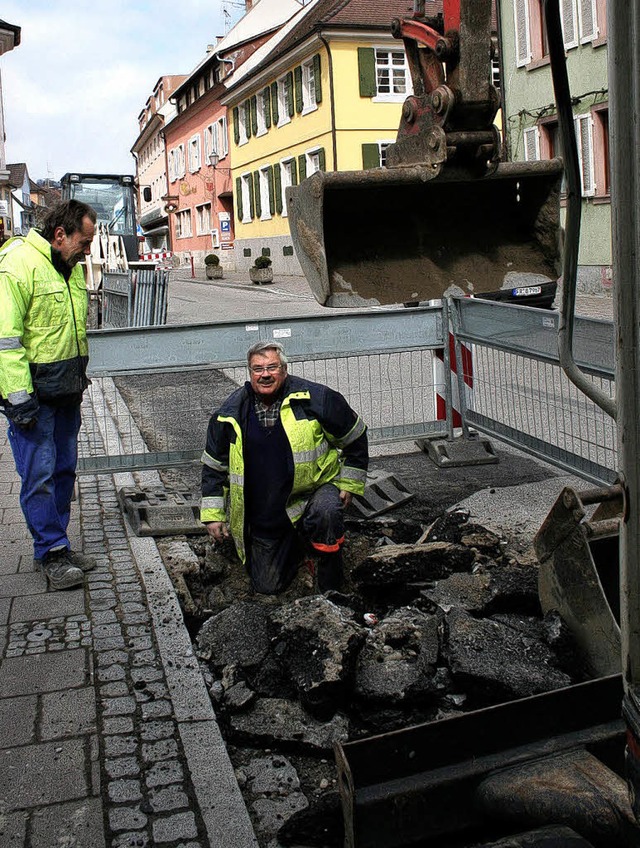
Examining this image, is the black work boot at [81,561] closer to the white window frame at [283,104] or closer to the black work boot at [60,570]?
the black work boot at [60,570]

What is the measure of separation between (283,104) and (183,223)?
24.1 m

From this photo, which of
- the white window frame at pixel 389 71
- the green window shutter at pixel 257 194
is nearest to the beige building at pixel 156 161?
the green window shutter at pixel 257 194

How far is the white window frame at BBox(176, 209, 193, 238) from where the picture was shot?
210 feet

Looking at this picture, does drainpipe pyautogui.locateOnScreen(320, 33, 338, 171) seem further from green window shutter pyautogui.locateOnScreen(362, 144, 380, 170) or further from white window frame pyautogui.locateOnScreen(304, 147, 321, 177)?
white window frame pyautogui.locateOnScreen(304, 147, 321, 177)

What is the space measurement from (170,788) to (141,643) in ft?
4.10

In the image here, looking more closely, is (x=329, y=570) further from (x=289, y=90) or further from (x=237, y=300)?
(x=289, y=90)

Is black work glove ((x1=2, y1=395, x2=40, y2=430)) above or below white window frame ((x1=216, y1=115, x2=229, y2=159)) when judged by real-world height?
below

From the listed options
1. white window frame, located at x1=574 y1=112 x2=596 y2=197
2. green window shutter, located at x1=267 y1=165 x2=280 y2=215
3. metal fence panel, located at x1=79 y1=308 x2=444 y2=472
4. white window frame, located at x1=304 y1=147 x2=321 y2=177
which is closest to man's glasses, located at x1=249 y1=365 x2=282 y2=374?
metal fence panel, located at x1=79 y1=308 x2=444 y2=472

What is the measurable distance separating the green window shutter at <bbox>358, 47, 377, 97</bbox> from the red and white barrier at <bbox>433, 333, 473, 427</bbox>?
31.2m

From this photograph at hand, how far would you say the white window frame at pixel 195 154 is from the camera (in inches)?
2379

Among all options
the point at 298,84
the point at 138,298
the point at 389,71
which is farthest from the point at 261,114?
the point at 138,298

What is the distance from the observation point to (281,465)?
5.39m

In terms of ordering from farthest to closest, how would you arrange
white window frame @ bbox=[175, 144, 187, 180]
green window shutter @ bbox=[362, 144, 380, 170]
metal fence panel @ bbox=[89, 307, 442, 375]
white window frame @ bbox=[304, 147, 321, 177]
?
white window frame @ bbox=[175, 144, 187, 180], white window frame @ bbox=[304, 147, 321, 177], green window shutter @ bbox=[362, 144, 380, 170], metal fence panel @ bbox=[89, 307, 442, 375]

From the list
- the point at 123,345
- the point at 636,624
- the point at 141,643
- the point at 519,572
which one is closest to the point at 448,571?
the point at 519,572
